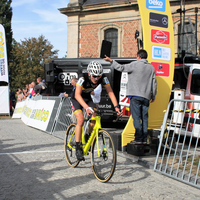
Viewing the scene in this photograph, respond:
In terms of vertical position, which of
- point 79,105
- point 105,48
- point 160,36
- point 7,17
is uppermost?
point 7,17

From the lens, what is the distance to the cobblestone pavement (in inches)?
158

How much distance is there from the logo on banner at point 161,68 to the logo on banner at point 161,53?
147 mm

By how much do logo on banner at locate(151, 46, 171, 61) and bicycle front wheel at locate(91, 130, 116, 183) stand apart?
316 cm

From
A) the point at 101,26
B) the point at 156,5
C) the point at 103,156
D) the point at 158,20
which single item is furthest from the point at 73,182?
the point at 101,26

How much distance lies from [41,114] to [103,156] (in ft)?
22.6

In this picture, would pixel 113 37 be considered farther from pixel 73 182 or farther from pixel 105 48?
pixel 73 182

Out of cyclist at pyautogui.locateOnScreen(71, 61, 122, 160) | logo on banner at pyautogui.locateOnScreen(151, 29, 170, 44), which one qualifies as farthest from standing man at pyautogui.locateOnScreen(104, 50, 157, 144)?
cyclist at pyautogui.locateOnScreen(71, 61, 122, 160)

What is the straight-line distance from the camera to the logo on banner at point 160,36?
710 cm

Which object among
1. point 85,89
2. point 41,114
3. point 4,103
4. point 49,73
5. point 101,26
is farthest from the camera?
point 101,26

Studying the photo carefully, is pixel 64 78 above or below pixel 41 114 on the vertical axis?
above

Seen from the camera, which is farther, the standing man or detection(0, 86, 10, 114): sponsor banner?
detection(0, 86, 10, 114): sponsor banner

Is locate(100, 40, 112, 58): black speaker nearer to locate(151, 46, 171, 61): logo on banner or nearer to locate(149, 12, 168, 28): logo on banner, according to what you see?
locate(151, 46, 171, 61): logo on banner

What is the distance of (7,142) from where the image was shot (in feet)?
27.1

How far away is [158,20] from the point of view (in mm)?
7230
